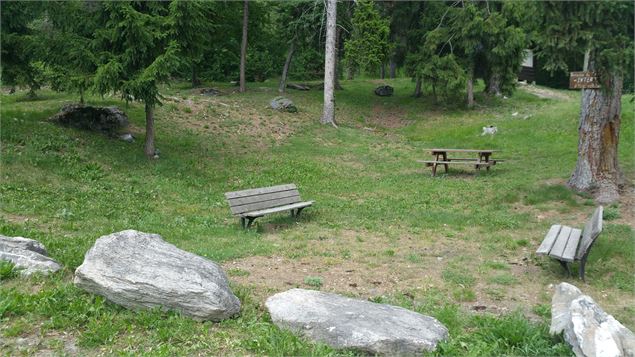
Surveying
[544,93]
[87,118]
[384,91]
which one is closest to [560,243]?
[87,118]

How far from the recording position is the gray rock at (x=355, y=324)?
4648 millimetres

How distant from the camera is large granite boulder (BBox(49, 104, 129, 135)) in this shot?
49.2 ft

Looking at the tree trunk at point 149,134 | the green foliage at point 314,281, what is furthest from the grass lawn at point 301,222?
the tree trunk at point 149,134

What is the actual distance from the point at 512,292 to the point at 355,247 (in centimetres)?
258

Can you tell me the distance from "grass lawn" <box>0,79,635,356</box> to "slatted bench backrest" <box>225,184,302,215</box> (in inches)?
16.0

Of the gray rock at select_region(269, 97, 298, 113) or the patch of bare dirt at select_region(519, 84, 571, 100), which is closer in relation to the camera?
the gray rock at select_region(269, 97, 298, 113)

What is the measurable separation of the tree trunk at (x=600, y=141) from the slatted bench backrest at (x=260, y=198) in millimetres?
5903

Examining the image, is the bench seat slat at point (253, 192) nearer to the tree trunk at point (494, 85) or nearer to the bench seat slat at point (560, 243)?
the bench seat slat at point (560, 243)

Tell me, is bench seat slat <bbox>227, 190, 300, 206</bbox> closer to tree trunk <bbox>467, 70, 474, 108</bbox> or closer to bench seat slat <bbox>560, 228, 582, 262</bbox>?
bench seat slat <bbox>560, 228, 582, 262</bbox>

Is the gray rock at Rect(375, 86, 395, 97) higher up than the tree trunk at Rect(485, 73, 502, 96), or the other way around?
the tree trunk at Rect(485, 73, 502, 96)

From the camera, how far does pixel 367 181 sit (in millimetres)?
14508

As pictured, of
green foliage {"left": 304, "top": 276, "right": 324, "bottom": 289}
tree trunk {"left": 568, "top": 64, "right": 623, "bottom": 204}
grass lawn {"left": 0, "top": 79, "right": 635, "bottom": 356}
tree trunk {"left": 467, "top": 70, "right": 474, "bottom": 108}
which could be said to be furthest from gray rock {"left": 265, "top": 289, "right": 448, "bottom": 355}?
tree trunk {"left": 467, "top": 70, "right": 474, "bottom": 108}

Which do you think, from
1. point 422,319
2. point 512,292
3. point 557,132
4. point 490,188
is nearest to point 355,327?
point 422,319

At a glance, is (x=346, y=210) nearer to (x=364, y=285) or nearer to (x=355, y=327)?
(x=364, y=285)
